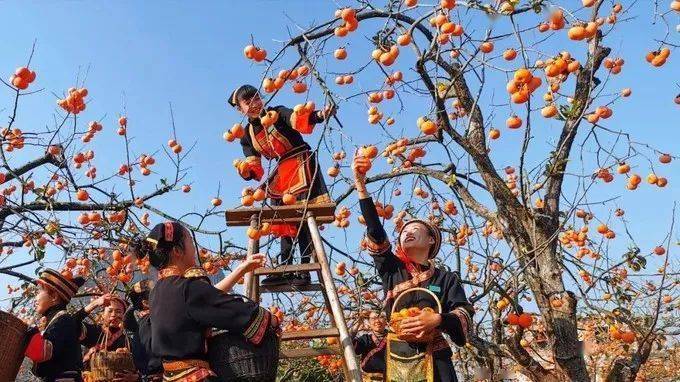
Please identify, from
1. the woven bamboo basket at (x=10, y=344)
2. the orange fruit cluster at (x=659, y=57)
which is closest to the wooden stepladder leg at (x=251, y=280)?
the woven bamboo basket at (x=10, y=344)

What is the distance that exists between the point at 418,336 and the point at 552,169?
1804 millimetres

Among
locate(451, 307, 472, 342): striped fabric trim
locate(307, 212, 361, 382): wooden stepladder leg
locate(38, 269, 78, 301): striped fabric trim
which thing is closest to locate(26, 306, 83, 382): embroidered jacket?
locate(38, 269, 78, 301): striped fabric trim

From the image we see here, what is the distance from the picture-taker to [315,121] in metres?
3.44

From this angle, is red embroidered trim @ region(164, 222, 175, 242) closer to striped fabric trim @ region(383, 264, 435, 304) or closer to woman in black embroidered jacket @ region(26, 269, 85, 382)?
striped fabric trim @ region(383, 264, 435, 304)

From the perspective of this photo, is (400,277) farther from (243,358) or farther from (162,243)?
(162,243)

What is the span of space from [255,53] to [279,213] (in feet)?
3.03

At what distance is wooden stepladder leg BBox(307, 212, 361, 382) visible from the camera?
104 inches

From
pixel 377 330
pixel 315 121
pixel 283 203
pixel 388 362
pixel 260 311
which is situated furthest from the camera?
pixel 377 330

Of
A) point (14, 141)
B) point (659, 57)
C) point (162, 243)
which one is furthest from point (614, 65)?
point (14, 141)

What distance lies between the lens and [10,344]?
2.81m

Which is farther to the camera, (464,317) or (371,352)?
(371,352)

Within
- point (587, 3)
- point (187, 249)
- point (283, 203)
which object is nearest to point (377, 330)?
point (283, 203)

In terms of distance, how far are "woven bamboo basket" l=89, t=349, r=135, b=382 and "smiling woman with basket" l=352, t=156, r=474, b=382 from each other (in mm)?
2222

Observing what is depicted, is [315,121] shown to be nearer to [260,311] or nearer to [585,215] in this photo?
[260,311]
